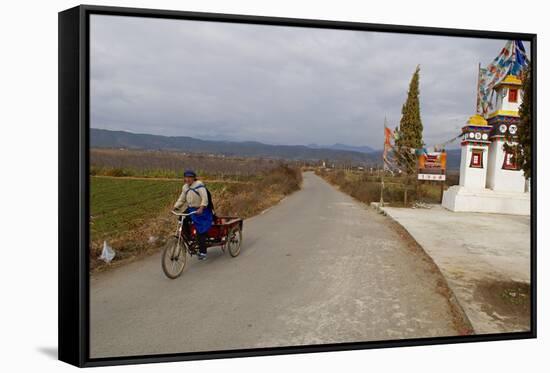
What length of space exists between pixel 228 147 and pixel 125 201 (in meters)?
0.90

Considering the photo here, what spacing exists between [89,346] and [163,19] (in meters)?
2.34

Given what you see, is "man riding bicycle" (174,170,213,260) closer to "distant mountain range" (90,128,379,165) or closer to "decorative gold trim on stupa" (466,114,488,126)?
"distant mountain range" (90,128,379,165)

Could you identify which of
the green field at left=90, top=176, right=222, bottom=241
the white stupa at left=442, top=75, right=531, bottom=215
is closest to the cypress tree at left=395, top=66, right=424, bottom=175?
the white stupa at left=442, top=75, right=531, bottom=215

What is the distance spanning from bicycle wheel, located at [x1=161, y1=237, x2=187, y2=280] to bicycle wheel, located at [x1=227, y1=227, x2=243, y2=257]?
40cm

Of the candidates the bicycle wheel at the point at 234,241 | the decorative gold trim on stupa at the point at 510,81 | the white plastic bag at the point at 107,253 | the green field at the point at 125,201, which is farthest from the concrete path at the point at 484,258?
the white plastic bag at the point at 107,253

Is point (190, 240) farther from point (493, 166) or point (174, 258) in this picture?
point (493, 166)

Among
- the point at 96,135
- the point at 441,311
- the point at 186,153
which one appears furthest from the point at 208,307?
the point at 441,311

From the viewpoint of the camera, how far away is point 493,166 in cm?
472

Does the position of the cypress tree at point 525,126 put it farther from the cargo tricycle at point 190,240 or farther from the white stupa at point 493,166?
the cargo tricycle at point 190,240

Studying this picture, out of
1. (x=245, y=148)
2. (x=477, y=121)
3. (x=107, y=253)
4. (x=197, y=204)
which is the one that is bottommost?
(x=107, y=253)

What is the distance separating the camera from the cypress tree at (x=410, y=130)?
422 cm

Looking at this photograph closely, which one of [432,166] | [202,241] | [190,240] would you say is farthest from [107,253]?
[432,166]

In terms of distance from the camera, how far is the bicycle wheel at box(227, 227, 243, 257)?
4.04m

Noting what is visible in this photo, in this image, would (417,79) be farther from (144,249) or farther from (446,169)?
(144,249)
